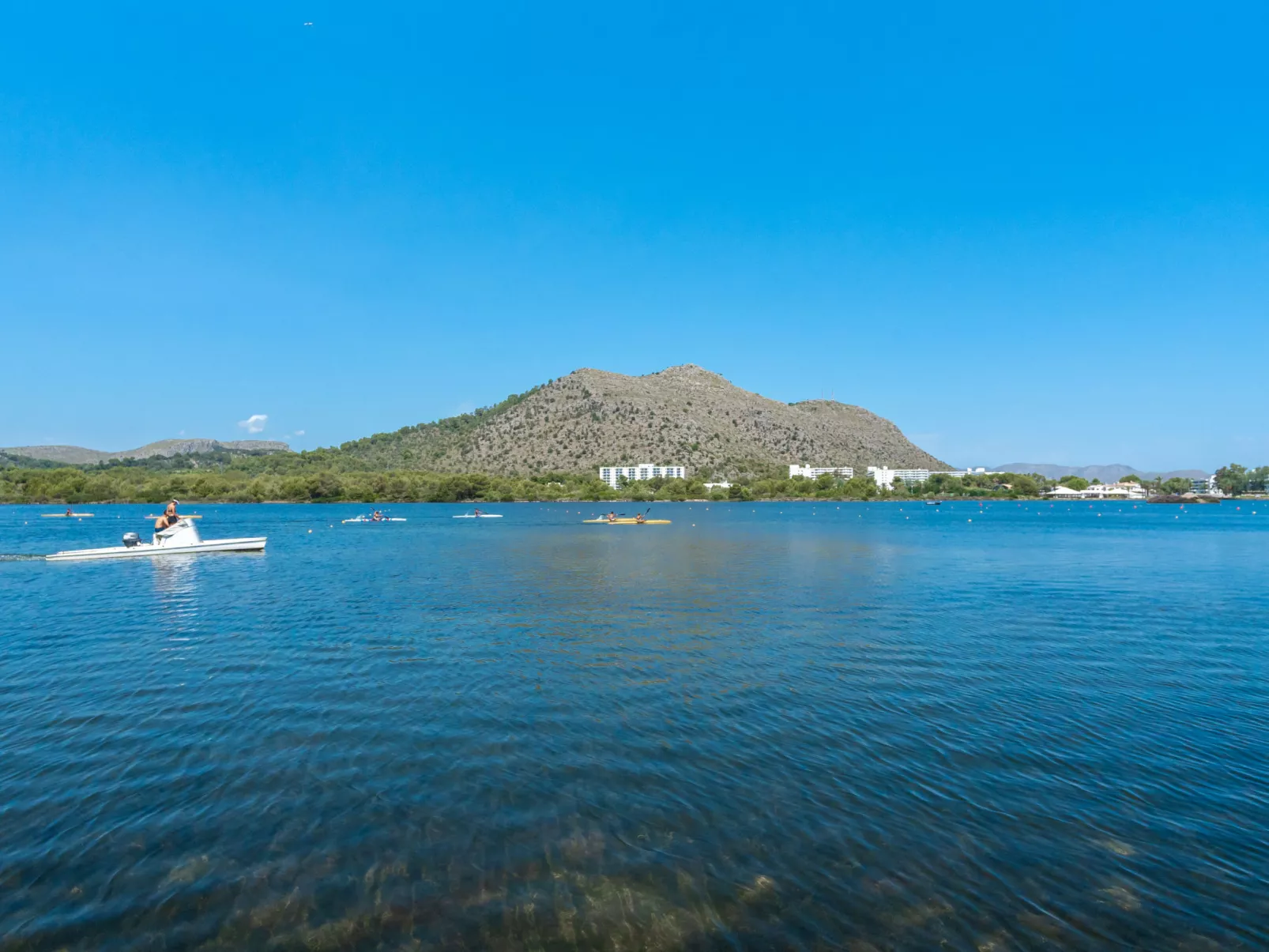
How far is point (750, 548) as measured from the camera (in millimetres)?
58062

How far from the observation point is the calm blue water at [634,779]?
7.51 metres

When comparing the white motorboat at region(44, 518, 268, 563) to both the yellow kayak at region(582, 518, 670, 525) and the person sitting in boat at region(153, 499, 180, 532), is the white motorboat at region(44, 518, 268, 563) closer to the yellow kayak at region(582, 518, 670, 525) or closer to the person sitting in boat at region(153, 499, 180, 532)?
the person sitting in boat at region(153, 499, 180, 532)

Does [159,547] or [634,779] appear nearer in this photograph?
[634,779]

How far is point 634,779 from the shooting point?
11.0 metres

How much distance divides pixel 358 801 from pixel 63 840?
3614mm

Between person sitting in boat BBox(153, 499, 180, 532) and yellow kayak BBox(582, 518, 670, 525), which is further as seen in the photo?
yellow kayak BBox(582, 518, 670, 525)

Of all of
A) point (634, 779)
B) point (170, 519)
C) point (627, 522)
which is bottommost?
point (634, 779)

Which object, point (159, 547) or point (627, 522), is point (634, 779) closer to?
point (159, 547)

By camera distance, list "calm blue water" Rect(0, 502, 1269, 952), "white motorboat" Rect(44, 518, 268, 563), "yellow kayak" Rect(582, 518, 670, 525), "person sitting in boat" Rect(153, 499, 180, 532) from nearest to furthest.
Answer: "calm blue water" Rect(0, 502, 1269, 952), "white motorboat" Rect(44, 518, 268, 563), "person sitting in boat" Rect(153, 499, 180, 532), "yellow kayak" Rect(582, 518, 670, 525)

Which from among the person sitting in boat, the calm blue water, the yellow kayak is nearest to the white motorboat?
the person sitting in boat

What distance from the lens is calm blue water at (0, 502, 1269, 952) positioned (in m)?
7.51

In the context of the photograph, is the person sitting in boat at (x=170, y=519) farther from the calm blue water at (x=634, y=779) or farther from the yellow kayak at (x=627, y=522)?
Answer: the yellow kayak at (x=627, y=522)

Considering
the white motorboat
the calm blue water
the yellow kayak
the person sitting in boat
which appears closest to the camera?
the calm blue water

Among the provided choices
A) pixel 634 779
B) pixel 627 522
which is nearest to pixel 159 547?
pixel 634 779
